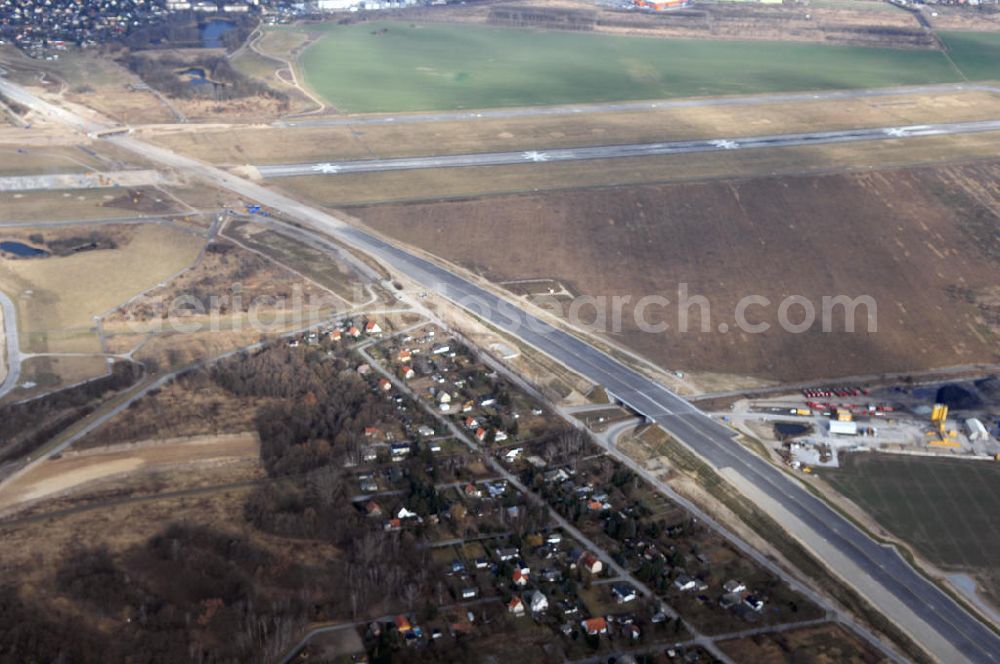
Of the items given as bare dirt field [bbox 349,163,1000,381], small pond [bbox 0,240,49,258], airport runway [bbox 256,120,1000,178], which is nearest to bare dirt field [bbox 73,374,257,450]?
small pond [bbox 0,240,49,258]

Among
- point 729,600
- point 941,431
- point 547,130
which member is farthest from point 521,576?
point 547,130

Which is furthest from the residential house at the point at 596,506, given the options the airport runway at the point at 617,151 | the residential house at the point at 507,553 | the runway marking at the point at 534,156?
the runway marking at the point at 534,156

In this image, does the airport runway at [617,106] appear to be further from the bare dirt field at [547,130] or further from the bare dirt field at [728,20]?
the bare dirt field at [728,20]

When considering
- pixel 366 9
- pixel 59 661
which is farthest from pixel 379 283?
pixel 366 9

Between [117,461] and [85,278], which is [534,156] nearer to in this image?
[85,278]

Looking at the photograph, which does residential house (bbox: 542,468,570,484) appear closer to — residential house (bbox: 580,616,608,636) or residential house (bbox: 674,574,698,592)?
A: residential house (bbox: 674,574,698,592)
